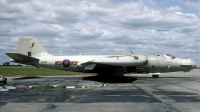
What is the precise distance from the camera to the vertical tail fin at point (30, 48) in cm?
2512

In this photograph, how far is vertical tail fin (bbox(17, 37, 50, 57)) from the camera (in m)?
25.1

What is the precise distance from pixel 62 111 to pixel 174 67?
1908 cm

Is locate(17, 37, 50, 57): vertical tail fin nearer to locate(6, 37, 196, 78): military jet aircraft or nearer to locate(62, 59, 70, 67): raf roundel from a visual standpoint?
locate(6, 37, 196, 78): military jet aircraft

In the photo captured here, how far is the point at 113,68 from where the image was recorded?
23328 mm

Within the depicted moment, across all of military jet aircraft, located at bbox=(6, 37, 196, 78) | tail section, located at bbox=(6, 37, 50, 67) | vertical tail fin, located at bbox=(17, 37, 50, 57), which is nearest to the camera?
military jet aircraft, located at bbox=(6, 37, 196, 78)

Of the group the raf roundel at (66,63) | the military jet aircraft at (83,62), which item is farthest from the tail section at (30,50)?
the raf roundel at (66,63)

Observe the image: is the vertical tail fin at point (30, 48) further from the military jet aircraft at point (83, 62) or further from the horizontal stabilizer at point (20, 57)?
the horizontal stabilizer at point (20, 57)

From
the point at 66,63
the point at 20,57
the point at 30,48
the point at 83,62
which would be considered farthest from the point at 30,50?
the point at 83,62

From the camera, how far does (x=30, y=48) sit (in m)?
25.3

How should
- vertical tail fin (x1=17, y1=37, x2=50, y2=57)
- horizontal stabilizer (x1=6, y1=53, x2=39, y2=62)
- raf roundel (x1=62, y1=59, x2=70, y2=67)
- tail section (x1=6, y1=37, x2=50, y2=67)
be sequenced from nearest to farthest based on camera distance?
horizontal stabilizer (x1=6, y1=53, x2=39, y2=62) → raf roundel (x1=62, y1=59, x2=70, y2=67) → tail section (x1=6, y1=37, x2=50, y2=67) → vertical tail fin (x1=17, y1=37, x2=50, y2=57)

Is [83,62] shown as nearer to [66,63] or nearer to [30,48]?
[66,63]

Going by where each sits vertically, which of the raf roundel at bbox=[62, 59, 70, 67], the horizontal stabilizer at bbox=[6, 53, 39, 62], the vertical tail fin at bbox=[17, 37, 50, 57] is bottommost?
the raf roundel at bbox=[62, 59, 70, 67]

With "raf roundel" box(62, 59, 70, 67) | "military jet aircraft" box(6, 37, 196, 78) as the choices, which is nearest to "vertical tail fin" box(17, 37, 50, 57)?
"military jet aircraft" box(6, 37, 196, 78)

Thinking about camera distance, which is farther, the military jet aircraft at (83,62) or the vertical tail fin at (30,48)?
the vertical tail fin at (30,48)
